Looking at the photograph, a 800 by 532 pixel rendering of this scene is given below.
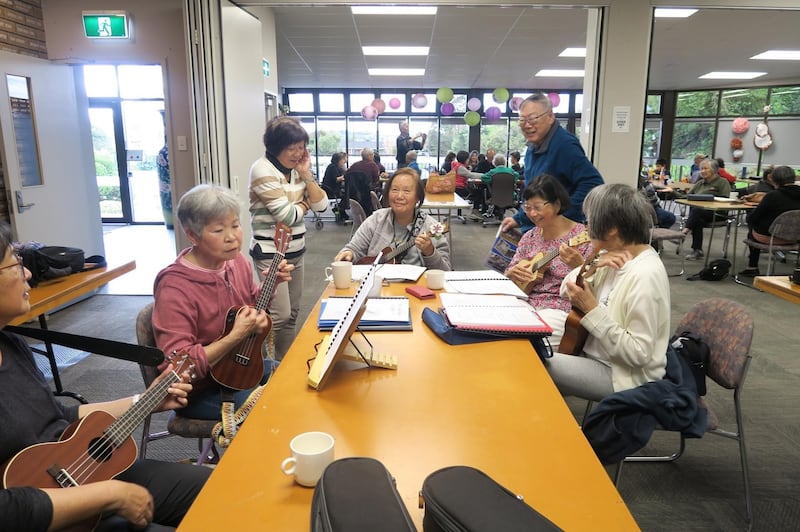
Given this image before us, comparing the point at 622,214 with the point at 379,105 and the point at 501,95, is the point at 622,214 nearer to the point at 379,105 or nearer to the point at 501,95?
the point at 501,95

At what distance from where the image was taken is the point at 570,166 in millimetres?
2805

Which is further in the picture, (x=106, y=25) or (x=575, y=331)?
(x=106, y=25)

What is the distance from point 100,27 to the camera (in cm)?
436

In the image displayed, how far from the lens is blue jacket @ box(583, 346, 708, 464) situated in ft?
4.79

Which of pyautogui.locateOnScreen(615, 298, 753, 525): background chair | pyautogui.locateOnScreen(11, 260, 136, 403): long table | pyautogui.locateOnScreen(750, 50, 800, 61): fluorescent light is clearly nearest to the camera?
pyautogui.locateOnScreen(615, 298, 753, 525): background chair

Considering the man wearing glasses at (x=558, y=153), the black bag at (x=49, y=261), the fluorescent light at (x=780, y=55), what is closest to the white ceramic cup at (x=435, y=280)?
the man wearing glasses at (x=558, y=153)

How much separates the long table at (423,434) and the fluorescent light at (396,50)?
25.0ft

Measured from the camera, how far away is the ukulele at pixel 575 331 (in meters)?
1.81

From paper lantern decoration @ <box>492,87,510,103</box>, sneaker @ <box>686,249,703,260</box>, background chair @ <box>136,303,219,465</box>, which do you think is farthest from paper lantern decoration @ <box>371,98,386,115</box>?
background chair @ <box>136,303,219,465</box>

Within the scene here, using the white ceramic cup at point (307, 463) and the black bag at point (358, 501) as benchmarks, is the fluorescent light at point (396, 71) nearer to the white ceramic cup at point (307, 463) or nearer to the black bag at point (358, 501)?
the white ceramic cup at point (307, 463)

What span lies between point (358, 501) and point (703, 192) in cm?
801

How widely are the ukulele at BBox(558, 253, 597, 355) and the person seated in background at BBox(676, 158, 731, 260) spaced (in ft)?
17.4

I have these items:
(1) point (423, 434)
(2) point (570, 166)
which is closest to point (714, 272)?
(2) point (570, 166)

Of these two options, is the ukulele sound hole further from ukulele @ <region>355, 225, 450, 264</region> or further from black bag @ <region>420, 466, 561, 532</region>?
ukulele @ <region>355, 225, 450, 264</region>
